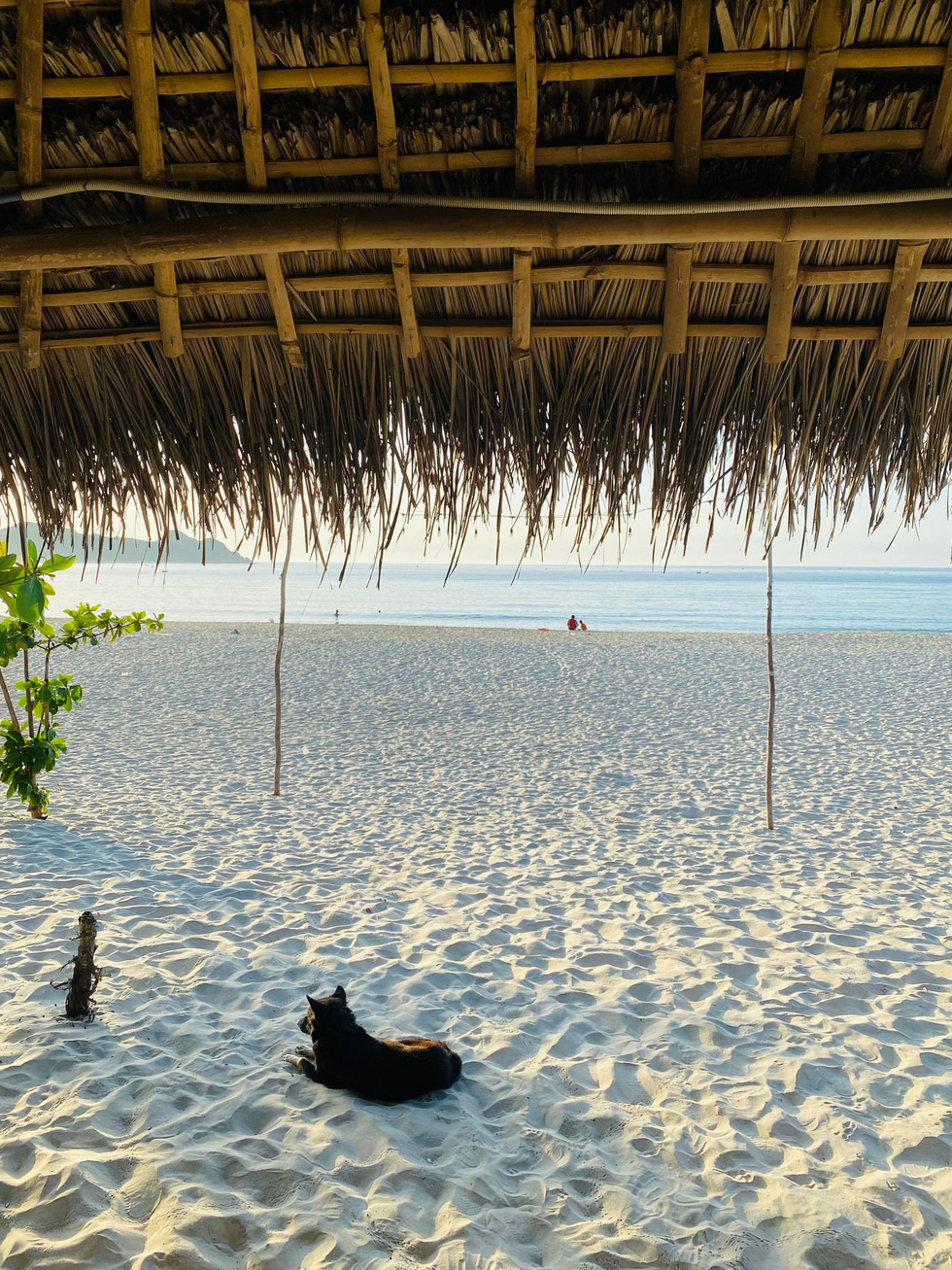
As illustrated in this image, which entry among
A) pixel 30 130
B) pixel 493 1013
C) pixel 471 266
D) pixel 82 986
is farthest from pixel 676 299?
pixel 82 986

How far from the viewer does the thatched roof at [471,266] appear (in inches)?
55.5

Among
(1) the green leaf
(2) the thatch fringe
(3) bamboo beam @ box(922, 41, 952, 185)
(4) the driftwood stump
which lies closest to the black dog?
(4) the driftwood stump

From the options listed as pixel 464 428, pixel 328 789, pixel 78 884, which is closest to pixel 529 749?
pixel 328 789

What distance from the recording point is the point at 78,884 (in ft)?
11.1

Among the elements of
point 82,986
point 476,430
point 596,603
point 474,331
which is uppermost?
point 596,603

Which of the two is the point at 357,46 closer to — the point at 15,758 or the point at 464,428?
the point at 464,428

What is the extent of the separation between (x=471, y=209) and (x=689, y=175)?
41cm

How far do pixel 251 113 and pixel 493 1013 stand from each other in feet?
7.93

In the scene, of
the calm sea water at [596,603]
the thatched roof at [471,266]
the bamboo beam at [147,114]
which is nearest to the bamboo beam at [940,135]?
the thatched roof at [471,266]

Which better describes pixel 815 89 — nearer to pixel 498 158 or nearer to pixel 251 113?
pixel 498 158

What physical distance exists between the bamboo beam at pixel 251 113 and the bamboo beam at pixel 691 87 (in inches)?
28.5

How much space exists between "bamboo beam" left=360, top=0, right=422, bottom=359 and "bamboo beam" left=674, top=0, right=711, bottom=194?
1.65 ft

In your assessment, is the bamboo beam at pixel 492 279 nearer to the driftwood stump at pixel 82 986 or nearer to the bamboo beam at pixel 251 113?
the bamboo beam at pixel 251 113

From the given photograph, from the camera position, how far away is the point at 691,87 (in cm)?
138
